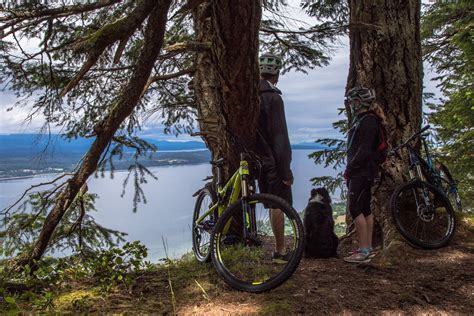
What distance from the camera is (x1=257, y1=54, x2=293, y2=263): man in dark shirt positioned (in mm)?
5116

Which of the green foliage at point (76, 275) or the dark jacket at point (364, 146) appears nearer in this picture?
the green foliage at point (76, 275)

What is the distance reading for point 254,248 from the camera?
4613 millimetres

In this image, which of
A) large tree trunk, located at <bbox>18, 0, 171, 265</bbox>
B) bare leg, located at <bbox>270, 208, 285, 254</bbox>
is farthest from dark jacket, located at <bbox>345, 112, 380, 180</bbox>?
large tree trunk, located at <bbox>18, 0, 171, 265</bbox>

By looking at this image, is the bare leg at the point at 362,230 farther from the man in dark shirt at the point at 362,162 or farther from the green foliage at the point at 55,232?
the green foliage at the point at 55,232

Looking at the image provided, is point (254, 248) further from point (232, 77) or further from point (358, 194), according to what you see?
point (232, 77)

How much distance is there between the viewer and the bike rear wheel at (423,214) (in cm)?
568

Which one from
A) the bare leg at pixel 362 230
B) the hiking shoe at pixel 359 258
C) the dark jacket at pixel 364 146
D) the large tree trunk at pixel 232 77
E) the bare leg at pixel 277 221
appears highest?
the large tree trunk at pixel 232 77

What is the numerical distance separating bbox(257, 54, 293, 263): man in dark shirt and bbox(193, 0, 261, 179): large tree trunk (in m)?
0.20

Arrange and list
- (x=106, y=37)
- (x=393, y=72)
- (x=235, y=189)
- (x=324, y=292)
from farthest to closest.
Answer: (x=393, y=72) → (x=235, y=189) → (x=324, y=292) → (x=106, y=37)

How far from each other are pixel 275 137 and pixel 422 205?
2610 millimetres

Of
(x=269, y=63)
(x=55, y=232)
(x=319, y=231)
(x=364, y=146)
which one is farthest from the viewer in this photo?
(x=55, y=232)

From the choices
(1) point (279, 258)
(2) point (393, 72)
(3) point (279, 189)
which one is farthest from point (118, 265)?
(2) point (393, 72)

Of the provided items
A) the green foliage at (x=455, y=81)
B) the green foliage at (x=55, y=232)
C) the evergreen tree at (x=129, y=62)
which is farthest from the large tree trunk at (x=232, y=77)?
the green foliage at (x=455, y=81)

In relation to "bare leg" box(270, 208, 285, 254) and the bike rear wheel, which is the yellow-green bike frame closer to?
"bare leg" box(270, 208, 285, 254)
